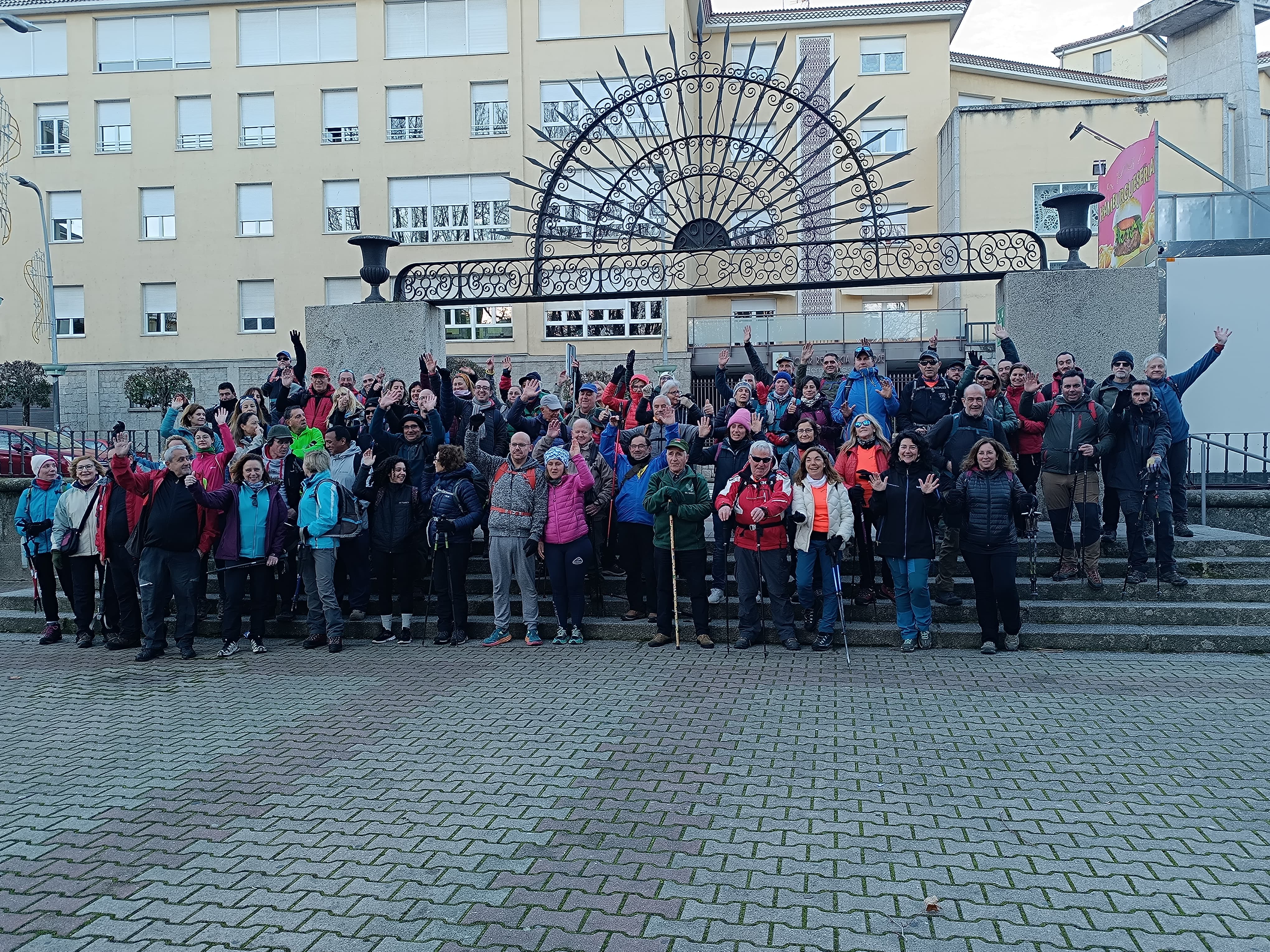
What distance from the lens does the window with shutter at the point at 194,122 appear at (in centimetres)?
3684

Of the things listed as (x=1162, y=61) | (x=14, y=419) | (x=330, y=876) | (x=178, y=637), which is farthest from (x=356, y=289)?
(x=1162, y=61)

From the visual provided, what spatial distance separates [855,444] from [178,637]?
21.5 feet

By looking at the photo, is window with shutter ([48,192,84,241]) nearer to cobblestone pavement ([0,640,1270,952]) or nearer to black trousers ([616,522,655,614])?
cobblestone pavement ([0,640,1270,952])

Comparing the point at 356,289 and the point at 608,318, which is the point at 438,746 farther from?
the point at 356,289

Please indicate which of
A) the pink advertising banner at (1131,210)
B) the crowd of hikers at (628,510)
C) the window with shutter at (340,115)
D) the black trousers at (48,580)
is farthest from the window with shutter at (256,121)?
the black trousers at (48,580)

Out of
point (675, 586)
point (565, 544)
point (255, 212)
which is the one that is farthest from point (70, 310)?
point (675, 586)

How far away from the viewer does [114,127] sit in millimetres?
37219

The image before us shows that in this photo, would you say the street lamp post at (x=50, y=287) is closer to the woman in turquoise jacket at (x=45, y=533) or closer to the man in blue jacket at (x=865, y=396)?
the woman in turquoise jacket at (x=45, y=533)

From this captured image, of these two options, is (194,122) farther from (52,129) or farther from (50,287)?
(50,287)

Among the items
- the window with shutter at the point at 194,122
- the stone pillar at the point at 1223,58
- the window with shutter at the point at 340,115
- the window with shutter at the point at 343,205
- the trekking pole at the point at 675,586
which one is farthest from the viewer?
the window with shutter at the point at 194,122

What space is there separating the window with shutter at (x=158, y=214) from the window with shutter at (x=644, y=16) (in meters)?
17.2

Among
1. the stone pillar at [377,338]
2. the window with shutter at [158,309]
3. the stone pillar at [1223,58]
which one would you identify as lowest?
the stone pillar at [377,338]

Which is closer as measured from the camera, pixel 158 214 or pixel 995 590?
pixel 995 590

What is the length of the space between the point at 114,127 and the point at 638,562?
35626mm
